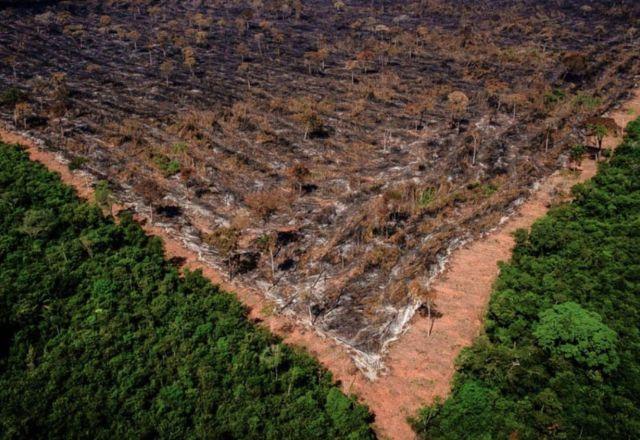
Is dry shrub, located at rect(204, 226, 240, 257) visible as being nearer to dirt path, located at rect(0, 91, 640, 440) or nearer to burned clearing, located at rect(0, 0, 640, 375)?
burned clearing, located at rect(0, 0, 640, 375)

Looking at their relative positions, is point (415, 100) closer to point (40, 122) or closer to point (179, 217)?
point (179, 217)

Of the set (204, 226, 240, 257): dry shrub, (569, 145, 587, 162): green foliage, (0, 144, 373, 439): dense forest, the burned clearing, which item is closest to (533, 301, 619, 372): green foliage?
the burned clearing

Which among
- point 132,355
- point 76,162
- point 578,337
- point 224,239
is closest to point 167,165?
point 76,162

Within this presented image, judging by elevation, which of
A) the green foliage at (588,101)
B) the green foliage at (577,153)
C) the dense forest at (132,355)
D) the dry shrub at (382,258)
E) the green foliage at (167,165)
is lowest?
the dense forest at (132,355)

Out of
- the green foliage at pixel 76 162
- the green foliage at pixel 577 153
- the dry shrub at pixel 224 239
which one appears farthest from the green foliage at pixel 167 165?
the green foliage at pixel 577 153

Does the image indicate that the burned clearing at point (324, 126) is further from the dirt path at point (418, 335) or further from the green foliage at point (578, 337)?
the green foliage at point (578, 337)

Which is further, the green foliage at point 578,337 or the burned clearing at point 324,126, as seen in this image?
the burned clearing at point 324,126

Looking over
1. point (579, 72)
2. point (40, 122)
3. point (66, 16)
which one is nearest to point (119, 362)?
point (40, 122)
